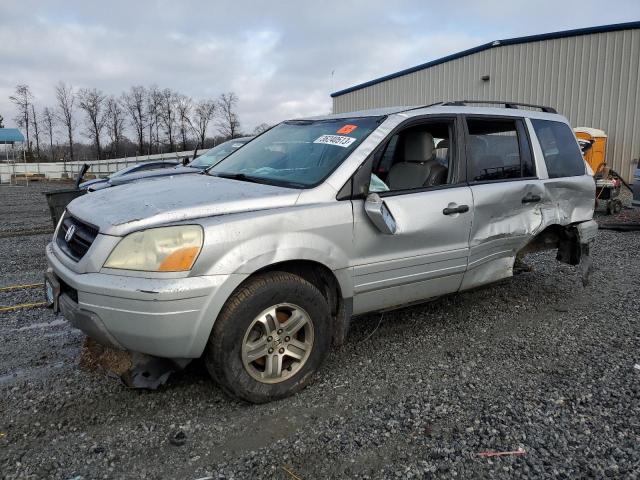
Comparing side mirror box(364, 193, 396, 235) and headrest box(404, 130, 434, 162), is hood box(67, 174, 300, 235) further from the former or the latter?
headrest box(404, 130, 434, 162)

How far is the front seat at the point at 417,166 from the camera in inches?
154

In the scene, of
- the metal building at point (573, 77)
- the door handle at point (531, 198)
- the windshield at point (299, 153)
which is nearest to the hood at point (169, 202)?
the windshield at point (299, 153)

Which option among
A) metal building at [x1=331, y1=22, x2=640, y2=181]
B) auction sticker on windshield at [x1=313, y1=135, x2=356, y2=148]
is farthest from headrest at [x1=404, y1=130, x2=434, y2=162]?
metal building at [x1=331, y1=22, x2=640, y2=181]

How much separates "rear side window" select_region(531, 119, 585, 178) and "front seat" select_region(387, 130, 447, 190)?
3.99ft

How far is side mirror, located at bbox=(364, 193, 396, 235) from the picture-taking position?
3.15 m

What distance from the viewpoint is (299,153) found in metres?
3.73

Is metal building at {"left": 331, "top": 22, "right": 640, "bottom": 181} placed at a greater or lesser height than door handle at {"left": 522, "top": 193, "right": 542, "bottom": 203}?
greater

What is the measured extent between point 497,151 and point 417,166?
739mm

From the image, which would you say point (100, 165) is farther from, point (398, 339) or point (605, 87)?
point (398, 339)

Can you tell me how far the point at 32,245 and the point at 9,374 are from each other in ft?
18.0

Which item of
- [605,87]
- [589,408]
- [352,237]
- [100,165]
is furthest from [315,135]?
[100,165]

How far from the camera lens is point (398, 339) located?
4.04 meters

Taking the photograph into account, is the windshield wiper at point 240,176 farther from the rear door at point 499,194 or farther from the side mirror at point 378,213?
the rear door at point 499,194

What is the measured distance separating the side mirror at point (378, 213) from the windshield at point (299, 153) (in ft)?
1.08
